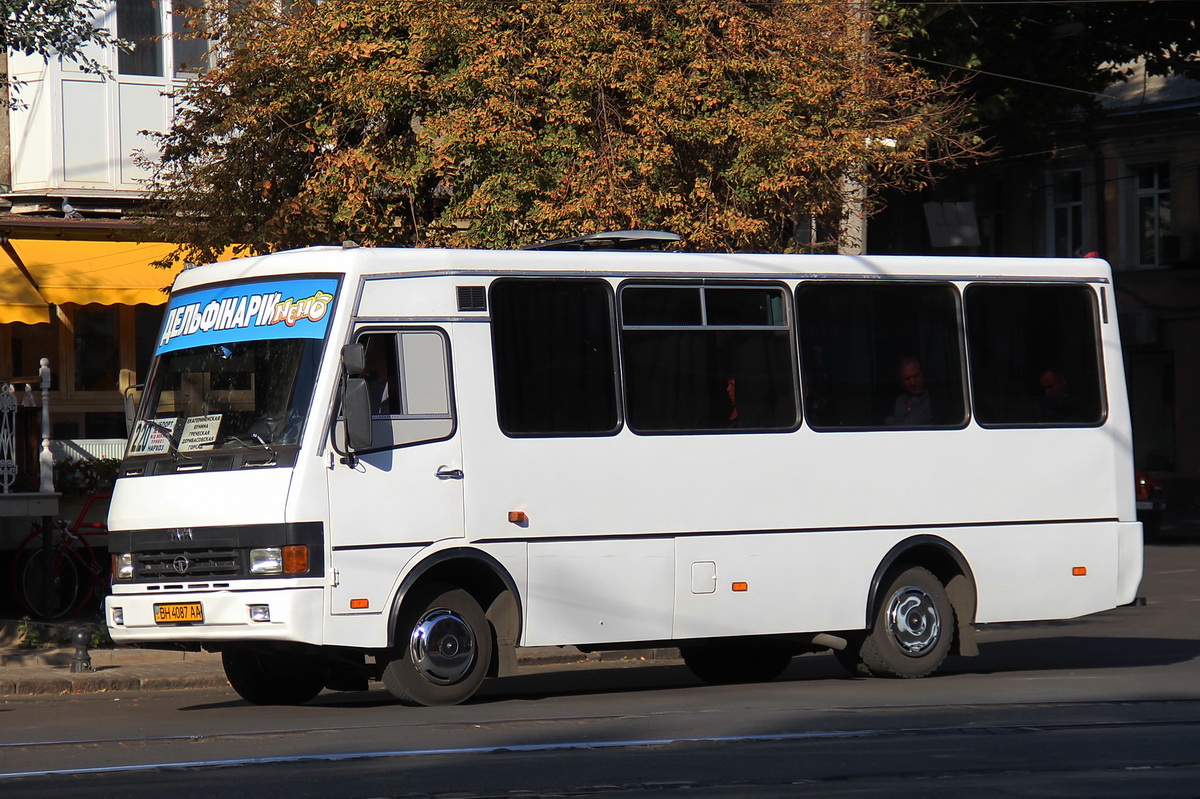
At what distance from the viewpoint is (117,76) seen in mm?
21438

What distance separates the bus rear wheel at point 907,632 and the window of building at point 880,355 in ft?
3.78

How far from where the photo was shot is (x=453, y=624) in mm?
11086

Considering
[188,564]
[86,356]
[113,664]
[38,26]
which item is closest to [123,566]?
[188,564]

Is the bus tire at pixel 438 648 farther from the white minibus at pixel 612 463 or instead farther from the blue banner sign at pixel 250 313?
the blue banner sign at pixel 250 313

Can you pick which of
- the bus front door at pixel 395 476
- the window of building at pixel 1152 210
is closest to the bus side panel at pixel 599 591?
the bus front door at pixel 395 476

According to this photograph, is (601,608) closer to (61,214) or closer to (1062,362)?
(1062,362)

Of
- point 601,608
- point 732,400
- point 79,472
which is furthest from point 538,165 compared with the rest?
point 79,472

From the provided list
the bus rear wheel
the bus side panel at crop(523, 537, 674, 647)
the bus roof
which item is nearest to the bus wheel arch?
the bus side panel at crop(523, 537, 674, 647)

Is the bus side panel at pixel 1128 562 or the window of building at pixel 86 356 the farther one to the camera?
the window of building at pixel 86 356

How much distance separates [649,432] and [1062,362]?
3.65 metres

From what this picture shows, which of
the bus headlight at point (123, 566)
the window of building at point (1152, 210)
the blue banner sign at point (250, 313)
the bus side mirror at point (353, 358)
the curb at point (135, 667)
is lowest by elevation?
the curb at point (135, 667)

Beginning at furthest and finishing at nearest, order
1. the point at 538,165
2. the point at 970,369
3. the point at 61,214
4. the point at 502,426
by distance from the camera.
→ the point at 61,214
the point at 538,165
the point at 970,369
the point at 502,426

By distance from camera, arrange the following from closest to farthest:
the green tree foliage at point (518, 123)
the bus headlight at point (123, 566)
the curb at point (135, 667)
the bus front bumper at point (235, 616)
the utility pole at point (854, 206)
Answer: the bus front bumper at point (235, 616)
the bus headlight at point (123, 566)
the curb at point (135, 667)
the green tree foliage at point (518, 123)
the utility pole at point (854, 206)

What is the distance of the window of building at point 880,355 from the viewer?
41.9 ft
